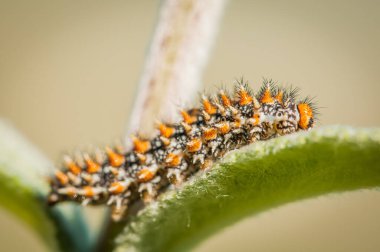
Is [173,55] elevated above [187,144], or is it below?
above

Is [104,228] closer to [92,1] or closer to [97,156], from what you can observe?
[97,156]

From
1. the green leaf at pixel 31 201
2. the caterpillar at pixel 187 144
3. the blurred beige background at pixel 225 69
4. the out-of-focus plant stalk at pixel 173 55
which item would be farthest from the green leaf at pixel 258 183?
the blurred beige background at pixel 225 69

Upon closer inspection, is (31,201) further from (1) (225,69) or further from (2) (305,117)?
(1) (225,69)

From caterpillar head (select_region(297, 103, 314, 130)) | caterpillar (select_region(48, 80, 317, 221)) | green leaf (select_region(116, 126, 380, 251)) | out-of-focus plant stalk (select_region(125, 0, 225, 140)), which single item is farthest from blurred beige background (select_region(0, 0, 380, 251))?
green leaf (select_region(116, 126, 380, 251))

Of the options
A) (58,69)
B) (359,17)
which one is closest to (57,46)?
(58,69)

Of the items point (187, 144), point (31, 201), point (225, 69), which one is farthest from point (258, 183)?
point (225, 69)

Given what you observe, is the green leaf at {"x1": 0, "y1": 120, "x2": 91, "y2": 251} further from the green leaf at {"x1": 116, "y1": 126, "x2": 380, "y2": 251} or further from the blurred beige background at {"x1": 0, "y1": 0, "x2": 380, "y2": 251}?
the blurred beige background at {"x1": 0, "y1": 0, "x2": 380, "y2": 251}

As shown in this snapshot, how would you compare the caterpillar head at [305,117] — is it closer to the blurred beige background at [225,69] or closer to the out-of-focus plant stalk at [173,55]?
the out-of-focus plant stalk at [173,55]
